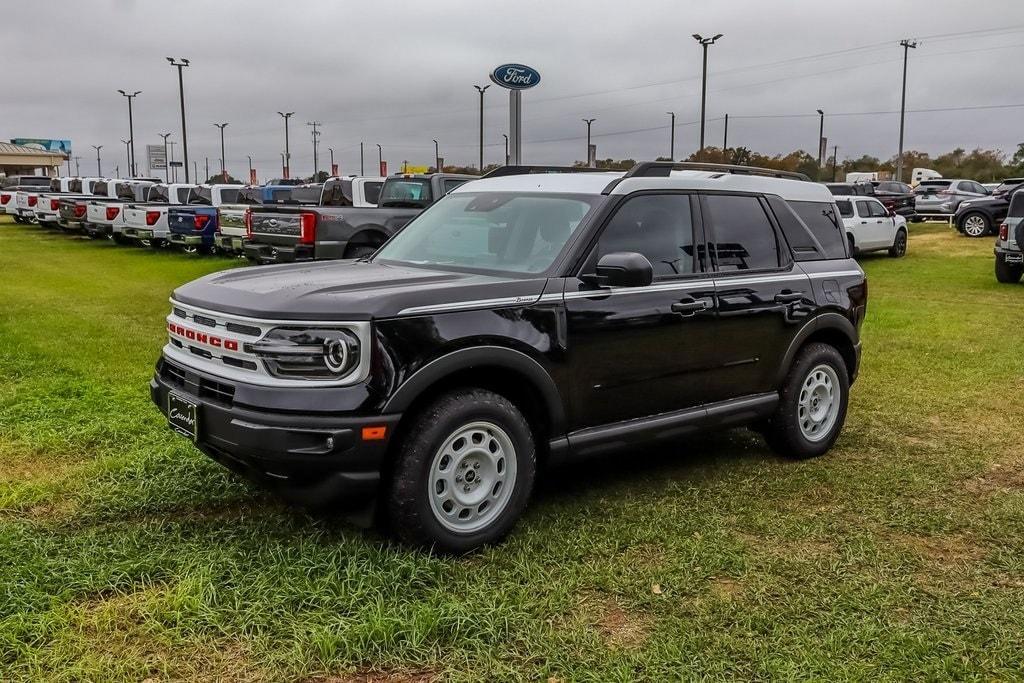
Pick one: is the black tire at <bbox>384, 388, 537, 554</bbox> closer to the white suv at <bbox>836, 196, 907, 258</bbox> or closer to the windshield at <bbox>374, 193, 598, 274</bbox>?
the windshield at <bbox>374, 193, 598, 274</bbox>

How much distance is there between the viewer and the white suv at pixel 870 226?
21.9 metres

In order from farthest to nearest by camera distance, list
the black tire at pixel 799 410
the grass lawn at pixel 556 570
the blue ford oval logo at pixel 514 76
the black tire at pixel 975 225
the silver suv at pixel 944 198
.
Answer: the silver suv at pixel 944 198
the black tire at pixel 975 225
the blue ford oval logo at pixel 514 76
the black tire at pixel 799 410
the grass lawn at pixel 556 570

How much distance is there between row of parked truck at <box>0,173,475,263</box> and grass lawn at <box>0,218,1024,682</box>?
6.81 m

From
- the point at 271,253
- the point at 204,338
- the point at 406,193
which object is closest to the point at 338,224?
the point at 271,253

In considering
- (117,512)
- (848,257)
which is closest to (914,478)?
(848,257)

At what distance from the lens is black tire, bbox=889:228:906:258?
23.5 meters

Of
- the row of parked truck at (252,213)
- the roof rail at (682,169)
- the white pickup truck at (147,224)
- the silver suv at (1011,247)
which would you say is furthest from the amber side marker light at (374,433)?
the white pickup truck at (147,224)

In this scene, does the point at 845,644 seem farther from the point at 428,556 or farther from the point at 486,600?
the point at 428,556

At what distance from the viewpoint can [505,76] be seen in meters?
12.6

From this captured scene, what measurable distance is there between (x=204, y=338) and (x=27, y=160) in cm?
11880

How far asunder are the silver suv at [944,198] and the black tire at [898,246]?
13.6 meters

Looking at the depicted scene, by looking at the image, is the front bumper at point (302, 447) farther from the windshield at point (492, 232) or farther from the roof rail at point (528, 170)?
the roof rail at point (528, 170)

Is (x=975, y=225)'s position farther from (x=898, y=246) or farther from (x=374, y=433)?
(x=374, y=433)

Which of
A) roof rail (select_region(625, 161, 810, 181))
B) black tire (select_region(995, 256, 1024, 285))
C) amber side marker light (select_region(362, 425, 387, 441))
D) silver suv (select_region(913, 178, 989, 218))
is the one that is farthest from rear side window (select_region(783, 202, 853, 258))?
silver suv (select_region(913, 178, 989, 218))
